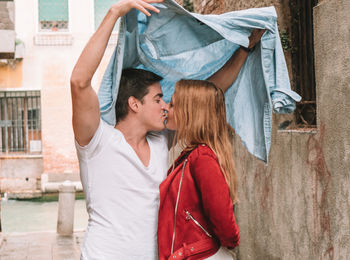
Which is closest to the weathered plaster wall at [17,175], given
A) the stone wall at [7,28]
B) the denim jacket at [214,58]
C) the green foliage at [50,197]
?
the green foliage at [50,197]

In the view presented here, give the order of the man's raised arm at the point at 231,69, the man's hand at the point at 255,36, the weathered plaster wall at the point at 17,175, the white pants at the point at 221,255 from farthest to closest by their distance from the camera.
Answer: the weathered plaster wall at the point at 17,175
the man's raised arm at the point at 231,69
the man's hand at the point at 255,36
the white pants at the point at 221,255

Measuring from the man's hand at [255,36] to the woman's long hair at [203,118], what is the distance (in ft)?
1.46

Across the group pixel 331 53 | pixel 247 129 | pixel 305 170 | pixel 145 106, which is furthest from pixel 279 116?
pixel 145 106

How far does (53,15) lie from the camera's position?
2031 cm

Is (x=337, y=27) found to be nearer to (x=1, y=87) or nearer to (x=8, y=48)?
(x=8, y=48)

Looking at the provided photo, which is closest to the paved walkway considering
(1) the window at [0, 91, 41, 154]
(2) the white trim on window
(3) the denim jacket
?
(3) the denim jacket

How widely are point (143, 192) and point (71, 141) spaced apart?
18.2 metres

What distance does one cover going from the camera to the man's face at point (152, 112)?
8.63ft

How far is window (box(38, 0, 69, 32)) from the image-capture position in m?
20.1

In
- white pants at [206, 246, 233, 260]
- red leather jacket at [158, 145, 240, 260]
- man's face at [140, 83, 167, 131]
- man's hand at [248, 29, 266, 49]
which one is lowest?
white pants at [206, 246, 233, 260]

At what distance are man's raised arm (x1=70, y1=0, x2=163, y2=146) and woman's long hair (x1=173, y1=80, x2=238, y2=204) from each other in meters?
0.40

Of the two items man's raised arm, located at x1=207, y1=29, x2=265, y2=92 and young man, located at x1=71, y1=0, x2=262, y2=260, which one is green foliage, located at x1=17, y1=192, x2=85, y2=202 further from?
young man, located at x1=71, y1=0, x2=262, y2=260

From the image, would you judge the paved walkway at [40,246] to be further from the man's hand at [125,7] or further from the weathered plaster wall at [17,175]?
the weathered plaster wall at [17,175]

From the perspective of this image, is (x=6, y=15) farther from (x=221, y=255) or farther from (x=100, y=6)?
(x=100, y=6)
